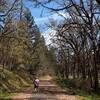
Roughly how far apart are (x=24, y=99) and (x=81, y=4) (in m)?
12.3

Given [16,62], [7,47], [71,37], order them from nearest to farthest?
[7,47] < [71,37] < [16,62]

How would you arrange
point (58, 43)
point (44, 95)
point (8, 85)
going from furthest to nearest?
point (58, 43)
point (8, 85)
point (44, 95)

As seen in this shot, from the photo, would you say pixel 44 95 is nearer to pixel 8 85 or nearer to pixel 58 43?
pixel 8 85

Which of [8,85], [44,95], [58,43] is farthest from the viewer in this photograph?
[58,43]

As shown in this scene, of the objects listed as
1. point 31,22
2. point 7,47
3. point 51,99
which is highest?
point 31,22

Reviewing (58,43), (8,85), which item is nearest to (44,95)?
(8,85)

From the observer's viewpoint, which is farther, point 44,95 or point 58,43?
point 58,43

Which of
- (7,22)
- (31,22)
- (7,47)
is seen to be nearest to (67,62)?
(31,22)

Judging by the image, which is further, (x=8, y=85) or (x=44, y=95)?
(x=8, y=85)

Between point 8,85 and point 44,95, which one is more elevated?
point 8,85

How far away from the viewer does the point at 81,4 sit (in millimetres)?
38188

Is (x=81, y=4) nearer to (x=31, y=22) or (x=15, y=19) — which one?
(x=15, y=19)

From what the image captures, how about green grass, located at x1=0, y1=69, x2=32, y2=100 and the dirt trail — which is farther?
green grass, located at x1=0, y1=69, x2=32, y2=100

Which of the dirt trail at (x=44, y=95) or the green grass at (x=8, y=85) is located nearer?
the dirt trail at (x=44, y=95)
